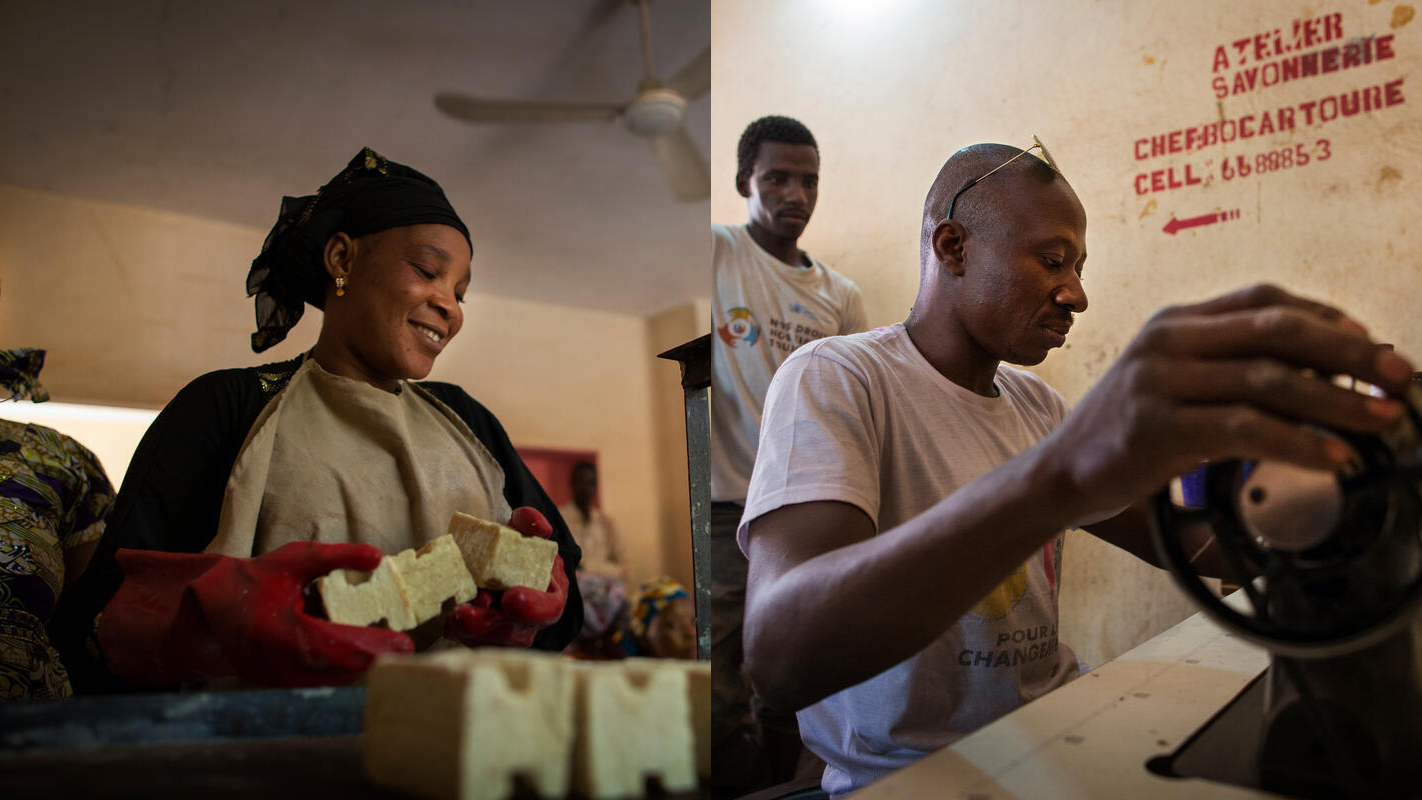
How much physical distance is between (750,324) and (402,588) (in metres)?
0.45

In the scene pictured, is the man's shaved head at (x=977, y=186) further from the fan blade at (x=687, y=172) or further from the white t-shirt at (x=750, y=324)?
the fan blade at (x=687, y=172)

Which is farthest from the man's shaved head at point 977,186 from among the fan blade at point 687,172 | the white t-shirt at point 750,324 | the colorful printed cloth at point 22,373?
the colorful printed cloth at point 22,373

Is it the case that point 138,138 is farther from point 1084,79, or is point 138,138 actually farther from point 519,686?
point 1084,79

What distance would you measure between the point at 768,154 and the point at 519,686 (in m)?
0.69

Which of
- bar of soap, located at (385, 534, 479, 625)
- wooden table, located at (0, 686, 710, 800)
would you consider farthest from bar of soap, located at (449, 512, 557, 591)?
wooden table, located at (0, 686, 710, 800)

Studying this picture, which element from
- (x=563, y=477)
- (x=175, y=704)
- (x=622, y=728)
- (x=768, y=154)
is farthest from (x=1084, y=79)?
(x=175, y=704)

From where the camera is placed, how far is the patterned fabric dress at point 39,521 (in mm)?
687

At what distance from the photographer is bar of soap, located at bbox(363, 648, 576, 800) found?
0.37 m

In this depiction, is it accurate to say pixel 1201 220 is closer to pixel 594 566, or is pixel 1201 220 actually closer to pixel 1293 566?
pixel 1293 566

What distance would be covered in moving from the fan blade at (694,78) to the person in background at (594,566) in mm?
406

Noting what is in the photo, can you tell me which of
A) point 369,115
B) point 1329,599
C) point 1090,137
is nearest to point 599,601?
point 369,115

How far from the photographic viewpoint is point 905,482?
2.77ft

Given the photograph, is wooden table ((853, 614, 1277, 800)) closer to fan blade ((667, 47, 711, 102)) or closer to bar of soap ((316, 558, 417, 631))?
bar of soap ((316, 558, 417, 631))

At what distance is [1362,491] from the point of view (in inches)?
18.7
